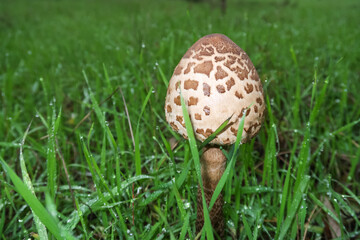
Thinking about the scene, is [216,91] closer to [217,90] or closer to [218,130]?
[217,90]

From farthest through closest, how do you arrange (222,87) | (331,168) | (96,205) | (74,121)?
(74,121) → (331,168) → (96,205) → (222,87)

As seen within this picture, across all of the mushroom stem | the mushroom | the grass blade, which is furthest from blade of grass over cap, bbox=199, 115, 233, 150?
the grass blade

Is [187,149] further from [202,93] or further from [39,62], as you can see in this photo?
[39,62]

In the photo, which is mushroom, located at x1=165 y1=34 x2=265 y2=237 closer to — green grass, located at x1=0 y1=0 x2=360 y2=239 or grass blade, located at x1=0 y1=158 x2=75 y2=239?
green grass, located at x1=0 y1=0 x2=360 y2=239

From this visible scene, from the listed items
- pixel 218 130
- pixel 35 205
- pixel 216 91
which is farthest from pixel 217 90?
pixel 35 205

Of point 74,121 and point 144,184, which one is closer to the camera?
point 144,184

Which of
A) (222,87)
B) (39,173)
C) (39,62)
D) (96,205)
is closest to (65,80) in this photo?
(39,62)
